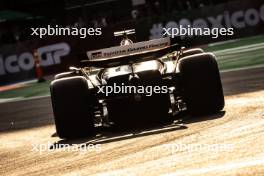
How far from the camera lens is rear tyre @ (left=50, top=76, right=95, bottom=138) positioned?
755cm

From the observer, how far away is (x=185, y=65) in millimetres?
7641

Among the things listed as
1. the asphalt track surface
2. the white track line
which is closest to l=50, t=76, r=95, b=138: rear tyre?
the asphalt track surface

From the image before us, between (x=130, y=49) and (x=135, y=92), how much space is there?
1.80 feet

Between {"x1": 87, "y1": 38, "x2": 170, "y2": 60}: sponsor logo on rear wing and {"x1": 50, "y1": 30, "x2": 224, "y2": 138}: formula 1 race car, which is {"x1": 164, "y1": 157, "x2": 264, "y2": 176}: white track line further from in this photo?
{"x1": 87, "y1": 38, "x2": 170, "y2": 60}: sponsor logo on rear wing

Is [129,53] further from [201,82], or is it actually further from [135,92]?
[201,82]

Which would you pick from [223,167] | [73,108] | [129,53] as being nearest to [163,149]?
[223,167]

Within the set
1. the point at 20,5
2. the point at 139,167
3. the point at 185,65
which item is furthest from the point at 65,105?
the point at 20,5

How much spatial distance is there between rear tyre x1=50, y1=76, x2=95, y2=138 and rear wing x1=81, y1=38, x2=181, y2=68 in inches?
12.6

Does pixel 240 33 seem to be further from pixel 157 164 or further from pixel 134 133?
pixel 157 164

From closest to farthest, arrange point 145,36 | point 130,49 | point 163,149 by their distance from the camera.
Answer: point 163,149 < point 130,49 < point 145,36

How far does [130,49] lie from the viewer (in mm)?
7715

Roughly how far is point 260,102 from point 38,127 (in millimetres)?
3435

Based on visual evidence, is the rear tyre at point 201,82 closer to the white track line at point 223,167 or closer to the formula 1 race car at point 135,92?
the formula 1 race car at point 135,92

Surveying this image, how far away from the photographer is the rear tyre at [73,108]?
755cm
